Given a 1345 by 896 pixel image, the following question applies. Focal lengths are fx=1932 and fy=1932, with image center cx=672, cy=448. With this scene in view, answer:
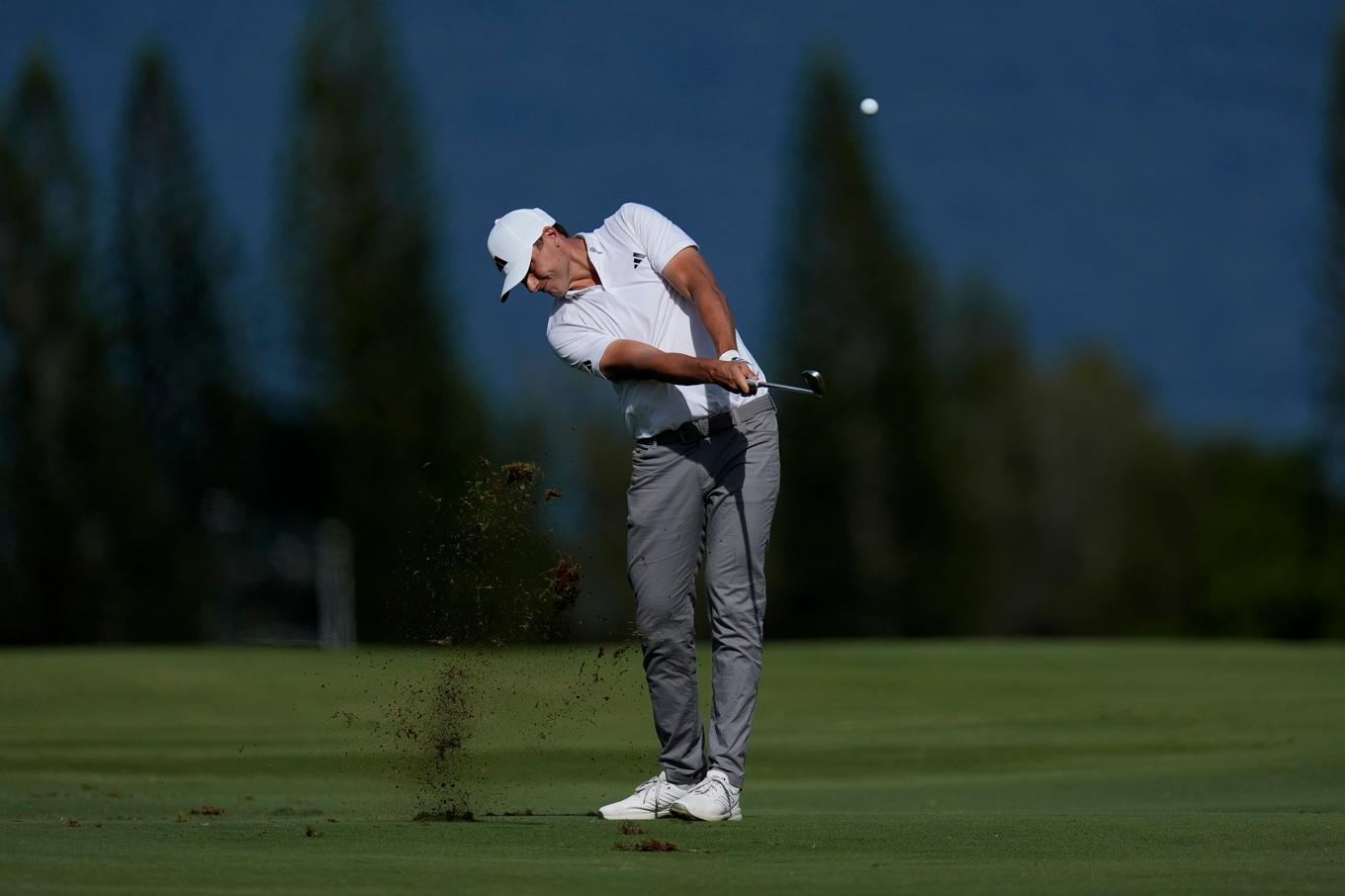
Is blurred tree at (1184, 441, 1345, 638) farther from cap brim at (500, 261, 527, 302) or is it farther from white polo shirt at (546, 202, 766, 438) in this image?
cap brim at (500, 261, 527, 302)

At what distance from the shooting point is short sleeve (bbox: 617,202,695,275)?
22.5 feet

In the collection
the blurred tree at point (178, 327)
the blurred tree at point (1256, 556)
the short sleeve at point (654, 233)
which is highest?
the blurred tree at point (178, 327)

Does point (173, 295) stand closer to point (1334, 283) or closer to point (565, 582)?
point (1334, 283)

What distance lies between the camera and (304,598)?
5084 cm

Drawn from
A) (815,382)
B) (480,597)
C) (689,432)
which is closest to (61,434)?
(480,597)

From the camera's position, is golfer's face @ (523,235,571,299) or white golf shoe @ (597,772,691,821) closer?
white golf shoe @ (597,772,691,821)

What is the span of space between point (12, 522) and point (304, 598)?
310 inches

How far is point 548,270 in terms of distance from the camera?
6.98 metres

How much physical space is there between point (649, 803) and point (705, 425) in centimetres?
135

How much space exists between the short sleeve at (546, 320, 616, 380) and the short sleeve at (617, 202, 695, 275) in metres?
0.34

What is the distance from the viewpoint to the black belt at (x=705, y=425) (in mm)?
6862

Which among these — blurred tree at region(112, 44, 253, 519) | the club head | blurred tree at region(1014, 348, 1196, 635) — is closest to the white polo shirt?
the club head

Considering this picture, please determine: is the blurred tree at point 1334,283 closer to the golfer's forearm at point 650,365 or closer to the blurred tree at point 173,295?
the blurred tree at point 173,295

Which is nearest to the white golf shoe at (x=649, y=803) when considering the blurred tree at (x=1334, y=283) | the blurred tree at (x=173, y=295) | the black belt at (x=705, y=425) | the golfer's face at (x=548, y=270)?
the black belt at (x=705, y=425)
